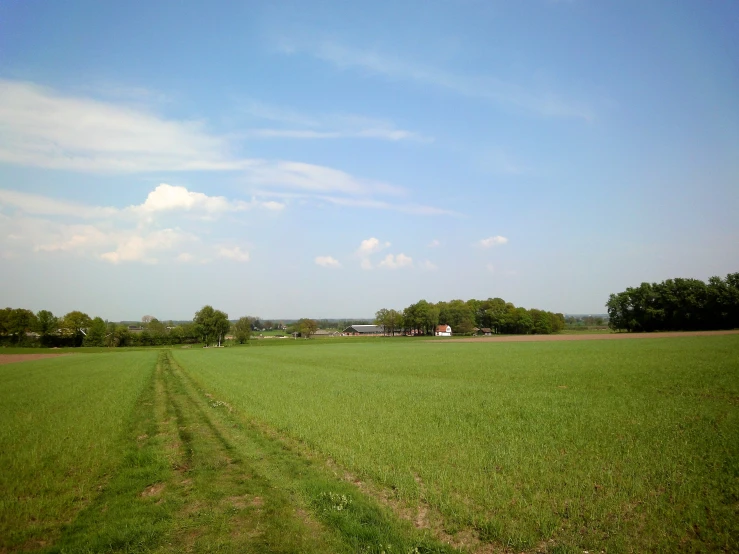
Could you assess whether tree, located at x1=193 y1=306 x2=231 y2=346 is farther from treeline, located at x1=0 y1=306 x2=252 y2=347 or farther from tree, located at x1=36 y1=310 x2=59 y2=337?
tree, located at x1=36 y1=310 x2=59 y2=337

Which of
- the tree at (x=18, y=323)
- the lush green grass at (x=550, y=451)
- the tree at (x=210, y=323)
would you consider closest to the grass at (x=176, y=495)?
the lush green grass at (x=550, y=451)

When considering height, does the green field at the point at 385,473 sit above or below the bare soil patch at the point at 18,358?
above

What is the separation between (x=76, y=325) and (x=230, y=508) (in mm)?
160016

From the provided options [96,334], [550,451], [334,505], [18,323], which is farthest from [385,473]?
[18,323]

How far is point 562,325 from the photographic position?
610ft

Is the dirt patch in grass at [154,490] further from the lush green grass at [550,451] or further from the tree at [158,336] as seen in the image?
the tree at [158,336]

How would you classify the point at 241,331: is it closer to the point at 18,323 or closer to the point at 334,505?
the point at 18,323

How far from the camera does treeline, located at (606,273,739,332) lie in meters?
98.2

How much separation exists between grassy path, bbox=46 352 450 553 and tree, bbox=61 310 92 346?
147 metres

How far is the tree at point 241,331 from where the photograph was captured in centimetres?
13616

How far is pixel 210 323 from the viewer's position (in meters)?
128

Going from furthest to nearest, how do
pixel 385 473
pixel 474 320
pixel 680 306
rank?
pixel 474 320 < pixel 680 306 < pixel 385 473

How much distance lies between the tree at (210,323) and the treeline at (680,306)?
124m

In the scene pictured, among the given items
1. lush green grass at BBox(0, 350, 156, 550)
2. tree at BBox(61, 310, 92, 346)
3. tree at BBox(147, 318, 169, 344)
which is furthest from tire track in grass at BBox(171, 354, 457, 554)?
tree at BBox(61, 310, 92, 346)
